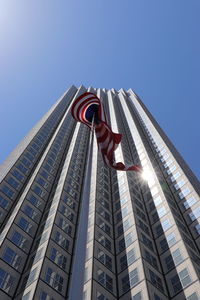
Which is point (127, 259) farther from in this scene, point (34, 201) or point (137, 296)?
point (34, 201)

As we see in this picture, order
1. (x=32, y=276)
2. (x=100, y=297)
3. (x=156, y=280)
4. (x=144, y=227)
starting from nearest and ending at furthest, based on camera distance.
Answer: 1. (x=100, y=297)
2. (x=32, y=276)
3. (x=156, y=280)
4. (x=144, y=227)

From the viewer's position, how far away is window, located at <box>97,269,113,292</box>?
136 ft

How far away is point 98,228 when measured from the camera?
5334 cm

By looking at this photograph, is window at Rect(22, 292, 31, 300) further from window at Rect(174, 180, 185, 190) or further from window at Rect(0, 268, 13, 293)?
window at Rect(174, 180, 185, 190)

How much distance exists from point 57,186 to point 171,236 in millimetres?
26940

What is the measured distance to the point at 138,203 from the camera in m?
63.7

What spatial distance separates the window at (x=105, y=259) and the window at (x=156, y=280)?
20.5ft

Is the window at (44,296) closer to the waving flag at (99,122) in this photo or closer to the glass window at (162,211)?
the waving flag at (99,122)

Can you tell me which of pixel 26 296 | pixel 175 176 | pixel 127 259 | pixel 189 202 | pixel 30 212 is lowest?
pixel 26 296

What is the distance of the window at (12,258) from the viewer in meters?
42.7

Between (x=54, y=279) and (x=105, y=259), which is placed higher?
(x=105, y=259)

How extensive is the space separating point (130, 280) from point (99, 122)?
25791 millimetres

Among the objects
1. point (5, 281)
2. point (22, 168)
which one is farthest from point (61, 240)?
point (22, 168)

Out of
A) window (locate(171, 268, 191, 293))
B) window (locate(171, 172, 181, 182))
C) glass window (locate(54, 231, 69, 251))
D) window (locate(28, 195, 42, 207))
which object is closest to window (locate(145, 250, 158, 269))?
window (locate(171, 268, 191, 293))
